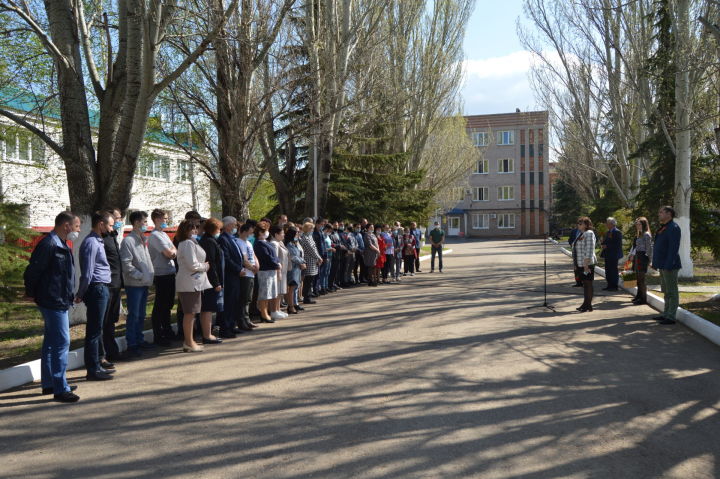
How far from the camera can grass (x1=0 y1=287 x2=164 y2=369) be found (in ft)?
24.9

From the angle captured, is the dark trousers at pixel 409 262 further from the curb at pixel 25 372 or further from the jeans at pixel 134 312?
the curb at pixel 25 372

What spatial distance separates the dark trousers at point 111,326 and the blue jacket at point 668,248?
8581mm

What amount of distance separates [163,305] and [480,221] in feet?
228

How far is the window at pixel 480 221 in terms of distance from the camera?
75250 mm

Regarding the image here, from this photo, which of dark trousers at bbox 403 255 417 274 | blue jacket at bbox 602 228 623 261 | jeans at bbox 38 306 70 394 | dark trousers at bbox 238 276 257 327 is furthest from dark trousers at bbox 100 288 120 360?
dark trousers at bbox 403 255 417 274

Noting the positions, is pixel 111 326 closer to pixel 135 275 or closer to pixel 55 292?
pixel 135 275

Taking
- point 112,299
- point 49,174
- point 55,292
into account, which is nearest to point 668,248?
point 112,299

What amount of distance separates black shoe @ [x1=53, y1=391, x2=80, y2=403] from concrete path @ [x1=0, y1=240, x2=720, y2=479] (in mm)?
82

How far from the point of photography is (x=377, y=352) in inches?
303

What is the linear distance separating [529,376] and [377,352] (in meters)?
2.11

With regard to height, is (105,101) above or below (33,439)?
A: above

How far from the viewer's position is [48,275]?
579 cm

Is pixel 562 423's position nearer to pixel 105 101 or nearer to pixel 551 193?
pixel 105 101

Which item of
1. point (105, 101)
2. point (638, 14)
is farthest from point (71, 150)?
point (638, 14)
